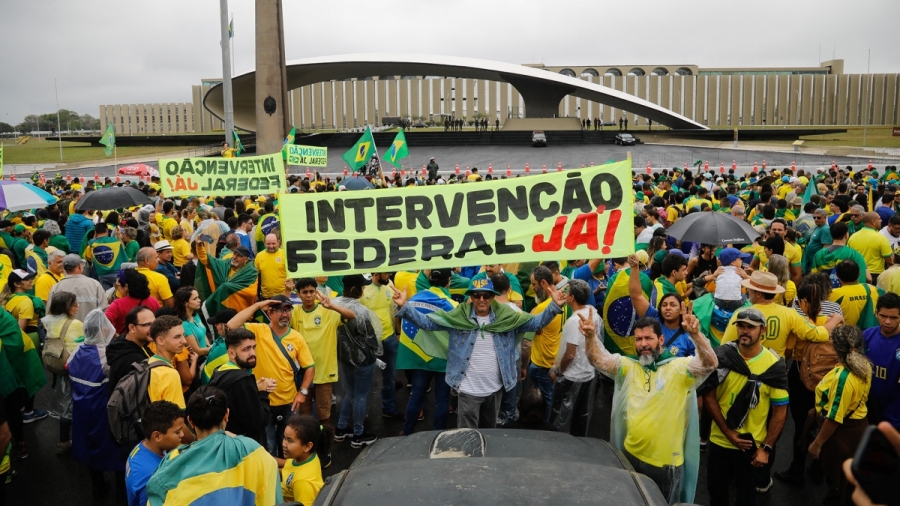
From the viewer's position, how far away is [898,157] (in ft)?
123

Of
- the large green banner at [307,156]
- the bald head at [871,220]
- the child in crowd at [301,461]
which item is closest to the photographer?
the child in crowd at [301,461]

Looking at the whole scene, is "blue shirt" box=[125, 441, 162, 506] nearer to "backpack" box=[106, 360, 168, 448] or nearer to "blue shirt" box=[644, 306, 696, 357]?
"backpack" box=[106, 360, 168, 448]

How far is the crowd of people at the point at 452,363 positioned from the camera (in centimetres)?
407

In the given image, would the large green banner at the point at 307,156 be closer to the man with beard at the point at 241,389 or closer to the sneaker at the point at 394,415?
the sneaker at the point at 394,415

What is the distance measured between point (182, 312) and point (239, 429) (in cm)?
147

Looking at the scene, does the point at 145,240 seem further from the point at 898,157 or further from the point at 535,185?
the point at 898,157

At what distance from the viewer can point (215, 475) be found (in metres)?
3.27

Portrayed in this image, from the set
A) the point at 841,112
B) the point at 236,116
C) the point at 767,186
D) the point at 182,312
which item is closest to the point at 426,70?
the point at 236,116

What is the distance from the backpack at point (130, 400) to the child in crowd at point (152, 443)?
66 centimetres

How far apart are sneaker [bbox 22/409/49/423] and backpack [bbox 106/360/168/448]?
334cm

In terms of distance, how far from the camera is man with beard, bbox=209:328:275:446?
4293 mm

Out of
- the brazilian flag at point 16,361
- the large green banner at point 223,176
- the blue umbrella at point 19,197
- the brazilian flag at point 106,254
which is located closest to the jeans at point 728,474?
the brazilian flag at point 16,361

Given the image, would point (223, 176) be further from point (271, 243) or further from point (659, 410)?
point (659, 410)

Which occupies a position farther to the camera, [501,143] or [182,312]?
[501,143]
